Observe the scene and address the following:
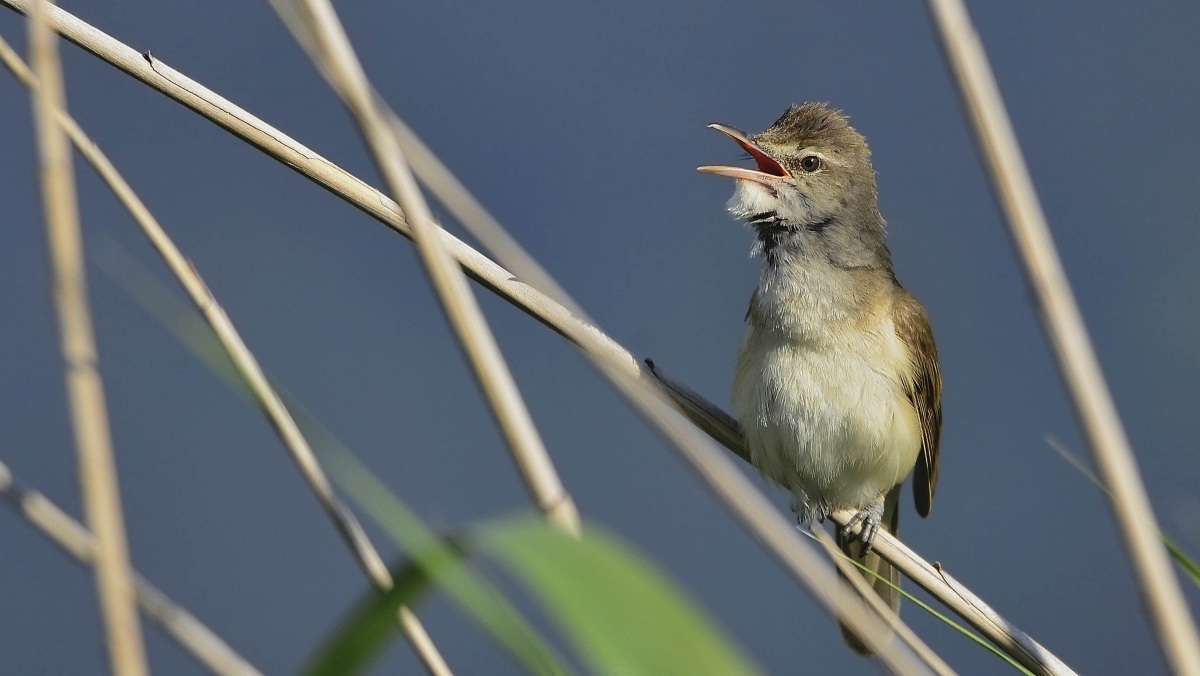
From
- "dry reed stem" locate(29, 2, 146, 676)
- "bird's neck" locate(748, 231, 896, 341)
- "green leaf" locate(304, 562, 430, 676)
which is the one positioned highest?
"bird's neck" locate(748, 231, 896, 341)

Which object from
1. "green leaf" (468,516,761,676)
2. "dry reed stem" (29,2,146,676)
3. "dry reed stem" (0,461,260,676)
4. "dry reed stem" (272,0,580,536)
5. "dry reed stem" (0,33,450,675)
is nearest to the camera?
"green leaf" (468,516,761,676)

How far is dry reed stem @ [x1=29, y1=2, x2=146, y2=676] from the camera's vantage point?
103 centimetres

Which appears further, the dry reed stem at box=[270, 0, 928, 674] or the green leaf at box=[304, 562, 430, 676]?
the dry reed stem at box=[270, 0, 928, 674]

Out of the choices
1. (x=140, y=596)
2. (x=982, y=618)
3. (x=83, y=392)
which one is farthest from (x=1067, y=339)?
(x=140, y=596)

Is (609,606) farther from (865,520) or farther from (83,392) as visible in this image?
(865,520)

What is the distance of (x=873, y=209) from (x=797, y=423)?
0.71 m

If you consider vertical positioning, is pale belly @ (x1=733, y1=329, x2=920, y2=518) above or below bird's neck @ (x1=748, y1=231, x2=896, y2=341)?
below

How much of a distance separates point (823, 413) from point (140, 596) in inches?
70.4

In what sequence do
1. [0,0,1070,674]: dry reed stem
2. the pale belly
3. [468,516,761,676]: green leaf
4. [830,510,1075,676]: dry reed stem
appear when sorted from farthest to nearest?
the pale belly < [0,0,1070,674]: dry reed stem < [830,510,1075,676]: dry reed stem < [468,516,761,676]: green leaf

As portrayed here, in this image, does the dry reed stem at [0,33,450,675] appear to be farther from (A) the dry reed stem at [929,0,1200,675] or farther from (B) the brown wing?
(B) the brown wing

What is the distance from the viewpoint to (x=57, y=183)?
1.10 metres

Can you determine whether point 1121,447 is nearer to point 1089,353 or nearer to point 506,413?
point 1089,353

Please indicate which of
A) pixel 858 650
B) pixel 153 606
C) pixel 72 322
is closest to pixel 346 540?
pixel 153 606

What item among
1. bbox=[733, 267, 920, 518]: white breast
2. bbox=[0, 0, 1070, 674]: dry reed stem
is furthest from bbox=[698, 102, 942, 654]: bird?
bbox=[0, 0, 1070, 674]: dry reed stem
